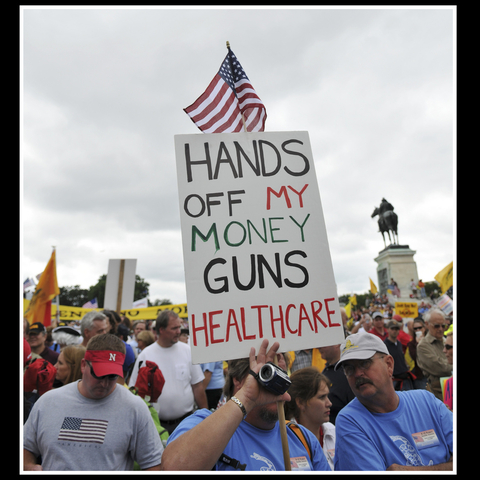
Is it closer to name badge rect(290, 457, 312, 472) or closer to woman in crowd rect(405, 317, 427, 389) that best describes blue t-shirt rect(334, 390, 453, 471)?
name badge rect(290, 457, 312, 472)

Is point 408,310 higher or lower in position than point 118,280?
lower

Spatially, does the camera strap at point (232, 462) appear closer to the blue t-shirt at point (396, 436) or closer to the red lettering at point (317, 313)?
the blue t-shirt at point (396, 436)

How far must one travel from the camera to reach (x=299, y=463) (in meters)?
2.18

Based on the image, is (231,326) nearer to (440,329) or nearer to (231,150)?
(231,150)

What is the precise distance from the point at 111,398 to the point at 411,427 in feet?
6.53

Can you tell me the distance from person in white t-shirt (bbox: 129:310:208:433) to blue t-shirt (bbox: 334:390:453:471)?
2805 millimetres

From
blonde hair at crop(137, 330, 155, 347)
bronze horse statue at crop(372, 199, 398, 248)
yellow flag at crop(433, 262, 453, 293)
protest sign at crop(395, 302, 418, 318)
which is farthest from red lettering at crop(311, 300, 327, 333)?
bronze horse statue at crop(372, 199, 398, 248)

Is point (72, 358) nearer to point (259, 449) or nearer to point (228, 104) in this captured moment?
point (259, 449)

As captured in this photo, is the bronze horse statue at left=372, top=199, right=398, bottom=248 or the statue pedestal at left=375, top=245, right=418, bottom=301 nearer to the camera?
the statue pedestal at left=375, top=245, right=418, bottom=301

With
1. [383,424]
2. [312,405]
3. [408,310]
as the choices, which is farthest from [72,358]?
[408,310]

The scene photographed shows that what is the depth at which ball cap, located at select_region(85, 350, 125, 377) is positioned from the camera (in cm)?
266

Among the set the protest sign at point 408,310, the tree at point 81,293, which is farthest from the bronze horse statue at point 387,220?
the tree at point 81,293

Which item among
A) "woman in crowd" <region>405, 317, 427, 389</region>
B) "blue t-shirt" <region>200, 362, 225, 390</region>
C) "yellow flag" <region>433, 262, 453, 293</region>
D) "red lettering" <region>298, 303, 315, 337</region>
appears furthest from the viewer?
"yellow flag" <region>433, 262, 453, 293</region>

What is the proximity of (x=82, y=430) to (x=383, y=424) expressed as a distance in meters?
1.94
